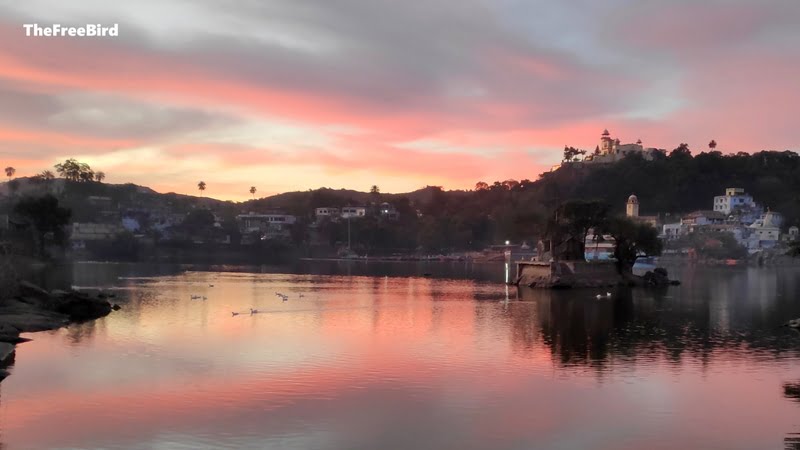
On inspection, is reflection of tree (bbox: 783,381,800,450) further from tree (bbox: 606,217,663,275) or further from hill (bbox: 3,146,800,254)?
hill (bbox: 3,146,800,254)

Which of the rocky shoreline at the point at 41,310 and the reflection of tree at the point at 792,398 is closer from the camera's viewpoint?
the reflection of tree at the point at 792,398

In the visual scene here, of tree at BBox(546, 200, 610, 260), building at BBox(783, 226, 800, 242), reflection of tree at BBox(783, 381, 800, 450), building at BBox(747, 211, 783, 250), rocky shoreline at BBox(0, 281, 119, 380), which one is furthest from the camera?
building at BBox(747, 211, 783, 250)

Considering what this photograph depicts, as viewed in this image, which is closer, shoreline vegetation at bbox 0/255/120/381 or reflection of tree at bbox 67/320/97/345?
reflection of tree at bbox 67/320/97/345

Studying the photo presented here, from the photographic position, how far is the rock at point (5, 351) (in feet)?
94.6

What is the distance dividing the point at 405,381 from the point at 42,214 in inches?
3294

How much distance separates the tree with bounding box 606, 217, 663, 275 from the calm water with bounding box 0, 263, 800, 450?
28621 mm

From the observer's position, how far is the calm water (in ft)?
→ 64.3

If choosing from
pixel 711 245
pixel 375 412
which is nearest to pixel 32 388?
pixel 375 412

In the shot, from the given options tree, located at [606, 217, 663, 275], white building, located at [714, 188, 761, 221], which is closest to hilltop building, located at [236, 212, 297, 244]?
white building, located at [714, 188, 761, 221]

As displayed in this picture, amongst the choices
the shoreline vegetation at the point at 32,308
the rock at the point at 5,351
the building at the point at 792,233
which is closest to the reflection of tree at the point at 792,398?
the rock at the point at 5,351

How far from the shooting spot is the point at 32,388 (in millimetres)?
24578

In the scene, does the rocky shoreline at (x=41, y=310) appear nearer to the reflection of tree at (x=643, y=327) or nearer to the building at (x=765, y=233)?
the reflection of tree at (x=643, y=327)

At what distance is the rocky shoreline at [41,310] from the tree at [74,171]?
508ft

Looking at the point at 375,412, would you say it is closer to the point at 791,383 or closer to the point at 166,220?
the point at 791,383
